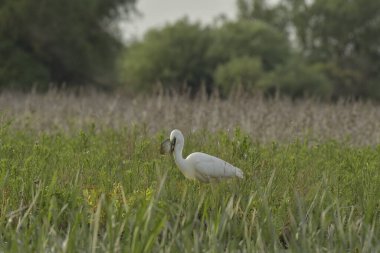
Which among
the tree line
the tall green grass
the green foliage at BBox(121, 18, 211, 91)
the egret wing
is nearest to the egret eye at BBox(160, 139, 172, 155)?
the tall green grass

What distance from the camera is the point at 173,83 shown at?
89.9ft

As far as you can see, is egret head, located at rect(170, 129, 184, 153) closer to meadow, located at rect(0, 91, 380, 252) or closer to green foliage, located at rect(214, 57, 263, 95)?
meadow, located at rect(0, 91, 380, 252)

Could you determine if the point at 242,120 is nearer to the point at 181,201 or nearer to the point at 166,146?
the point at 166,146

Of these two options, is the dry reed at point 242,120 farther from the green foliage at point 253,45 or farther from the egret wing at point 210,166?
the green foliage at point 253,45

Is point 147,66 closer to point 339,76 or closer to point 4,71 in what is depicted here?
point 4,71

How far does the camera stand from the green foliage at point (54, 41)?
28.4 m

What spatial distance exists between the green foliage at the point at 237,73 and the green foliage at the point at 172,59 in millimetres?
1550

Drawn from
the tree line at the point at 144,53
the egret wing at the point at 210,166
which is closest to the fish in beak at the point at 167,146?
the egret wing at the point at 210,166

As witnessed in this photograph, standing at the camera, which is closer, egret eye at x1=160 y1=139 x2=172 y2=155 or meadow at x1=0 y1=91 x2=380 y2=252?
meadow at x1=0 y1=91 x2=380 y2=252

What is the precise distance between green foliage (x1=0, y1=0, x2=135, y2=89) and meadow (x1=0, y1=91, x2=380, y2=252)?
15.8 metres

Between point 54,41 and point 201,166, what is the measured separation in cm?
2317

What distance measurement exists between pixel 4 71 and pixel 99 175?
22.0 metres

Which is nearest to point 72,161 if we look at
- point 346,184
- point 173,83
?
point 346,184

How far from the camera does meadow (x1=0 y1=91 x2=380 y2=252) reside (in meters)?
4.72
